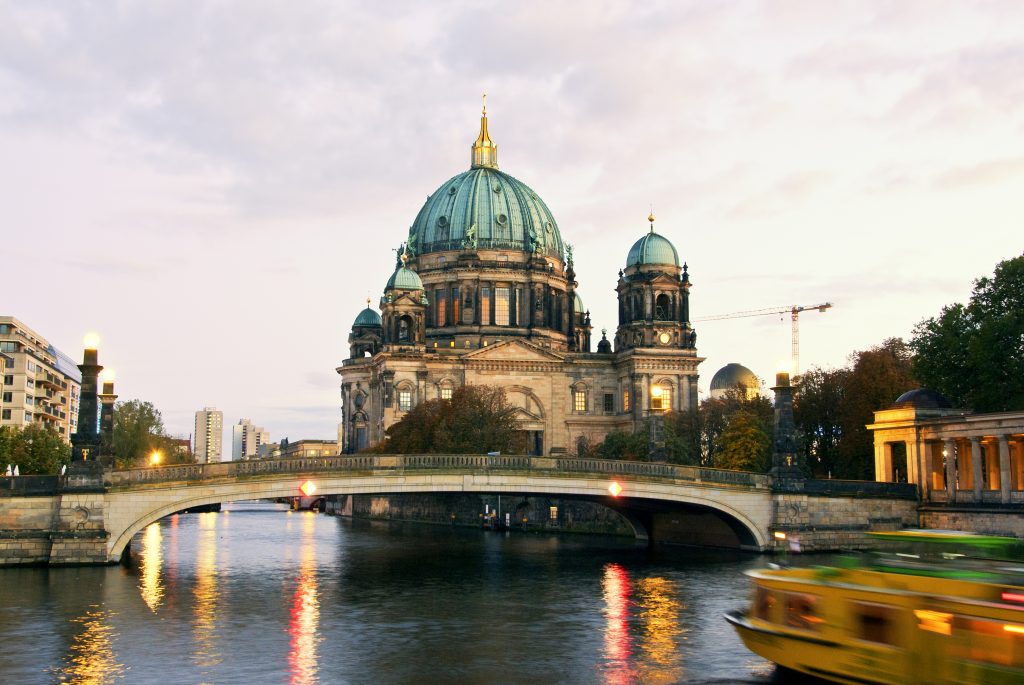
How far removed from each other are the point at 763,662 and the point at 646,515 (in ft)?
144

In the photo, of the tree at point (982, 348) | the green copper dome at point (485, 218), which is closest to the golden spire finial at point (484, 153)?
the green copper dome at point (485, 218)

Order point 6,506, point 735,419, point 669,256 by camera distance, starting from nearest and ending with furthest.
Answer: point 6,506
point 735,419
point 669,256

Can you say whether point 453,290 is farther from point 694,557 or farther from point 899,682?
point 899,682

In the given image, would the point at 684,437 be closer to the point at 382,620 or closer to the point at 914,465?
the point at 914,465

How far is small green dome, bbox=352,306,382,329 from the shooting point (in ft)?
506

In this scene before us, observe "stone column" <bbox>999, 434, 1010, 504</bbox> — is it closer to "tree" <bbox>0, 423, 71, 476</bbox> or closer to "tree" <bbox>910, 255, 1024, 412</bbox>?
"tree" <bbox>910, 255, 1024, 412</bbox>

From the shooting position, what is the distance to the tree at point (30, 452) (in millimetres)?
89938

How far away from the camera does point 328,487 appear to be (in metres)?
56.1

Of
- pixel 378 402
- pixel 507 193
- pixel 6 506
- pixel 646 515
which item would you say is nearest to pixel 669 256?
pixel 507 193

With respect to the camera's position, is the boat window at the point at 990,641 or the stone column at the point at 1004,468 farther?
the stone column at the point at 1004,468

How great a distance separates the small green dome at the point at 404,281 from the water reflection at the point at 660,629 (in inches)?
3335

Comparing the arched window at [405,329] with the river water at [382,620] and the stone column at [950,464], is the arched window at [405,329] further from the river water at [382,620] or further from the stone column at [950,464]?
the stone column at [950,464]

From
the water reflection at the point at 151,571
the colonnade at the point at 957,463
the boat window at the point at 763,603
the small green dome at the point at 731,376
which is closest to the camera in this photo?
the boat window at the point at 763,603

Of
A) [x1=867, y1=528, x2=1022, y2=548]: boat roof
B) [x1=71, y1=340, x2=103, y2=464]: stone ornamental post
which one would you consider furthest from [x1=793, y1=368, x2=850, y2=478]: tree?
[x1=867, y1=528, x2=1022, y2=548]: boat roof
